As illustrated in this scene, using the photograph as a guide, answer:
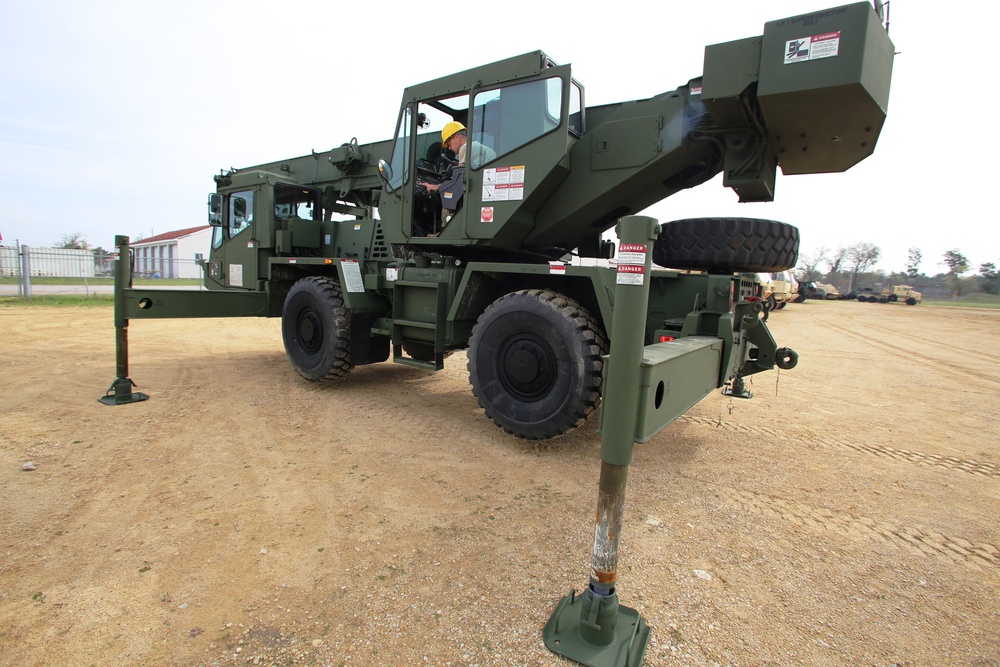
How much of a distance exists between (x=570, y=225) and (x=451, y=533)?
9.79 ft

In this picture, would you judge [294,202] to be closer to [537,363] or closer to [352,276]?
[352,276]

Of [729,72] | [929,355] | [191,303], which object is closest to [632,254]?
[729,72]

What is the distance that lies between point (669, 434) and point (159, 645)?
399cm

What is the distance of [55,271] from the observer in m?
22.5

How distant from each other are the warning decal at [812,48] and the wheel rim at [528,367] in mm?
2508

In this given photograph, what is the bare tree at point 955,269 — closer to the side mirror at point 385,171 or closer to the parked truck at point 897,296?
the parked truck at point 897,296

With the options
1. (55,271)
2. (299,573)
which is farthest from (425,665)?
(55,271)

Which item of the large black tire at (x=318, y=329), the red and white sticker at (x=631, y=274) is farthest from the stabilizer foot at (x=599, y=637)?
the large black tire at (x=318, y=329)

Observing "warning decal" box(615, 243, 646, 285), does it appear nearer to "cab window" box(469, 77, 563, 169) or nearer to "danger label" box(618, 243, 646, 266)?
"danger label" box(618, 243, 646, 266)

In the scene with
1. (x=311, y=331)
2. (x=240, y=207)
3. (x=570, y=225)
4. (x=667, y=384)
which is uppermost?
(x=240, y=207)

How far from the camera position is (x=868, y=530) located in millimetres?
3006

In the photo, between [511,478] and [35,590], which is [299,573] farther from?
[511,478]

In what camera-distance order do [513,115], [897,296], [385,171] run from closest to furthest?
1. [513,115]
2. [385,171]
3. [897,296]

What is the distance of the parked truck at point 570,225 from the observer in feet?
10.8
